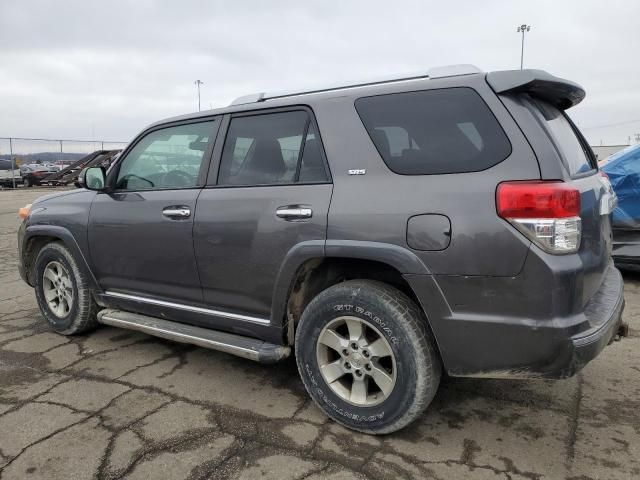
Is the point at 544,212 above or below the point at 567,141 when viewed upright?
below

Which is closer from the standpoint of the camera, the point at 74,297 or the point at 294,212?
the point at 294,212

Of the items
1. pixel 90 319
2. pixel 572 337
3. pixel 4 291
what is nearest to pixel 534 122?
pixel 572 337

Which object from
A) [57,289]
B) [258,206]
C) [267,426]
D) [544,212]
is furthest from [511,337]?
[57,289]

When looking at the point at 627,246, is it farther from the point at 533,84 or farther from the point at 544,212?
the point at 544,212

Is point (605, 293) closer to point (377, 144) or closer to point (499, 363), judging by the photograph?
point (499, 363)

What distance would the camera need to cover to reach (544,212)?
2133 mm

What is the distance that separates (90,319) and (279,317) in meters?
2.12

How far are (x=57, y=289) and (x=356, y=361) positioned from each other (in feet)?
9.85

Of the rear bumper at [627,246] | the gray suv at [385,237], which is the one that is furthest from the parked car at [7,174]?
the rear bumper at [627,246]

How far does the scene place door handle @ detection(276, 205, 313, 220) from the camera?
8.88 feet

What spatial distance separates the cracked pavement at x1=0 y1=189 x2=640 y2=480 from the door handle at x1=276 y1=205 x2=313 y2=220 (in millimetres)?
1143

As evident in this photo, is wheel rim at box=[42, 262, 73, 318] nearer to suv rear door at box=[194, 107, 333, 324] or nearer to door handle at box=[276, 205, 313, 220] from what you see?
suv rear door at box=[194, 107, 333, 324]

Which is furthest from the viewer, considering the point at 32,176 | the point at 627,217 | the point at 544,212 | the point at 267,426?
the point at 32,176

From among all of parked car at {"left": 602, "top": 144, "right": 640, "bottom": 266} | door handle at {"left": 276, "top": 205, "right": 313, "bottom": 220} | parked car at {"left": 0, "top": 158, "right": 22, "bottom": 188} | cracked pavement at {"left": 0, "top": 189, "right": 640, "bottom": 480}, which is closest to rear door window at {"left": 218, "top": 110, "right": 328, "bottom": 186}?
door handle at {"left": 276, "top": 205, "right": 313, "bottom": 220}
